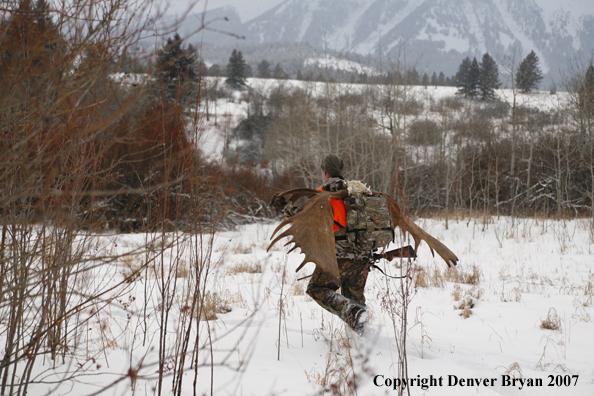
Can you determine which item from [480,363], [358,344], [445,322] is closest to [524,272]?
[445,322]

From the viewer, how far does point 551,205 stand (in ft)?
63.2

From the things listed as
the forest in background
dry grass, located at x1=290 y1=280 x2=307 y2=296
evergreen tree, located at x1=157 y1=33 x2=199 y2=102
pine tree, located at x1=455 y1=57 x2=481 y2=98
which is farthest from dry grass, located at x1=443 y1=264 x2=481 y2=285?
pine tree, located at x1=455 y1=57 x2=481 y2=98

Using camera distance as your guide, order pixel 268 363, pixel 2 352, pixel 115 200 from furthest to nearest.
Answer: pixel 115 200, pixel 268 363, pixel 2 352

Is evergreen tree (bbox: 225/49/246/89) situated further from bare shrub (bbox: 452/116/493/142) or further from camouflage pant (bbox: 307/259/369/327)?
camouflage pant (bbox: 307/259/369/327)

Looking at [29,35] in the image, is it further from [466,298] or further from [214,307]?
[466,298]

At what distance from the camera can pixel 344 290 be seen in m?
3.52

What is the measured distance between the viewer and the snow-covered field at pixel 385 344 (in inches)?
99.8

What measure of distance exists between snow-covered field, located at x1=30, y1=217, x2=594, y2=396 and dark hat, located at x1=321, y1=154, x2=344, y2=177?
115cm

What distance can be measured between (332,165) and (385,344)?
5.68ft

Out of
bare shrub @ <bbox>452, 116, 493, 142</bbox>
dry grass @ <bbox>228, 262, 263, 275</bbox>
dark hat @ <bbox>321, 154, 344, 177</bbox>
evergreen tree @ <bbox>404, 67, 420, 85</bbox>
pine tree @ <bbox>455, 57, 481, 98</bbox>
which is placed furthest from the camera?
pine tree @ <bbox>455, 57, 481, 98</bbox>

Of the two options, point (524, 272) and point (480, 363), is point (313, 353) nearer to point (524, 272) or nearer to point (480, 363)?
point (480, 363)

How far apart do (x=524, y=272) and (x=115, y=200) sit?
40.8 feet

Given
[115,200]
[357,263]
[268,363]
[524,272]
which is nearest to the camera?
→ [268,363]

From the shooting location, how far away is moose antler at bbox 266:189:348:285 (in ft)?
9.61
